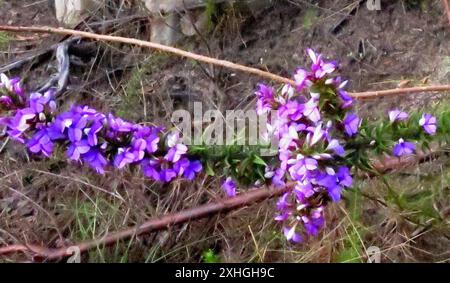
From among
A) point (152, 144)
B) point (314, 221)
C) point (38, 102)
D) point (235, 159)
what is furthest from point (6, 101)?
point (314, 221)

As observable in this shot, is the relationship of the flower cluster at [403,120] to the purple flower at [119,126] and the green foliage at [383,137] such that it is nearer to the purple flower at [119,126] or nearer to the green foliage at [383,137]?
the green foliage at [383,137]

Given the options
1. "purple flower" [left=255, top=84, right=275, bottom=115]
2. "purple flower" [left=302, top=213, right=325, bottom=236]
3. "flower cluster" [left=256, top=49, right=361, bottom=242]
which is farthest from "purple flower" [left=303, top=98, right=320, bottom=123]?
"purple flower" [left=302, top=213, right=325, bottom=236]

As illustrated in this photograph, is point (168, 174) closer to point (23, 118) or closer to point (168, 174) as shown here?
point (168, 174)

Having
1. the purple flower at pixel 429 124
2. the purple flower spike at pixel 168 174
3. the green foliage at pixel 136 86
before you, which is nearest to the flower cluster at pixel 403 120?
the purple flower at pixel 429 124

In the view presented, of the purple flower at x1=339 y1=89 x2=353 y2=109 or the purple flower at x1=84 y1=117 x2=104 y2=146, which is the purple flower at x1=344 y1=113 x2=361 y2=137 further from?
the purple flower at x1=84 y1=117 x2=104 y2=146

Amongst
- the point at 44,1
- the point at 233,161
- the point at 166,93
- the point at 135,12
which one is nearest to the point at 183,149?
the point at 233,161
